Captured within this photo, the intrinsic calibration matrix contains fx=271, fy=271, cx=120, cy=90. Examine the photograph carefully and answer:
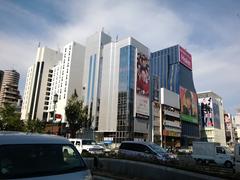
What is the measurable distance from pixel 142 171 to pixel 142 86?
81476 millimetres

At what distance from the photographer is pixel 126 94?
8769 cm

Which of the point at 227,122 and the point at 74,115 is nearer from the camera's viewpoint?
the point at 74,115

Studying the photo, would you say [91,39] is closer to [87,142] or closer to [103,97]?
[103,97]

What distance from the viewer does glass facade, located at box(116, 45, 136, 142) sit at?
8519 centimetres

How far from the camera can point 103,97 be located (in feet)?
313

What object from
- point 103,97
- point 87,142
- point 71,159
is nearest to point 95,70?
point 103,97

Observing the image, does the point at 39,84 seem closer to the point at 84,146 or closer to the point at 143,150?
the point at 84,146

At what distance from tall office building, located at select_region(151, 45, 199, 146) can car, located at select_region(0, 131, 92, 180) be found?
4443 inches

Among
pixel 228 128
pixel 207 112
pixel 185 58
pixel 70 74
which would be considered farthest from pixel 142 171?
pixel 228 128

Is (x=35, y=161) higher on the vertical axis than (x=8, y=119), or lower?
lower

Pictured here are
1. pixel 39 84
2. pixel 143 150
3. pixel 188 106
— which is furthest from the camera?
pixel 39 84

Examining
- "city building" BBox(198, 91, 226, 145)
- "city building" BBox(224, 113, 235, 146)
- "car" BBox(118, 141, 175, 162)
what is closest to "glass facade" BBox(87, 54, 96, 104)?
"city building" BBox(198, 91, 226, 145)

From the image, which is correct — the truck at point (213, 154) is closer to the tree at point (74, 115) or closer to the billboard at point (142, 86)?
the tree at point (74, 115)

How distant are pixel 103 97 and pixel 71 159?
3566 inches
